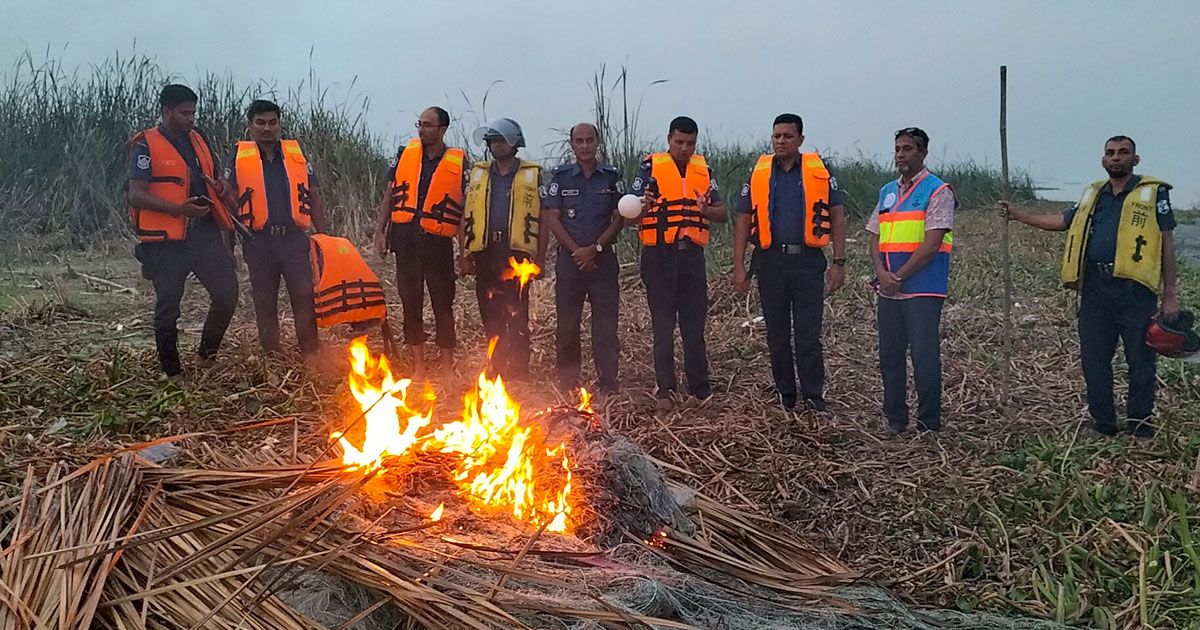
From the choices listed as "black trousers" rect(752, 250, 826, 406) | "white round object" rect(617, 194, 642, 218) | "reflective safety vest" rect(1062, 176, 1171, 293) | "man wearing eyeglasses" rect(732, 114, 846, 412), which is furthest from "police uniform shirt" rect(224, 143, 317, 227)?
"reflective safety vest" rect(1062, 176, 1171, 293)

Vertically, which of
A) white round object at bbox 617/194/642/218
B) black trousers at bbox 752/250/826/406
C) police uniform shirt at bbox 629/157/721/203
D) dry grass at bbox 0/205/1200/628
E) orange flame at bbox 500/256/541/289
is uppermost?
police uniform shirt at bbox 629/157/721/203

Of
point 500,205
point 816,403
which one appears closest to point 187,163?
point 500,205

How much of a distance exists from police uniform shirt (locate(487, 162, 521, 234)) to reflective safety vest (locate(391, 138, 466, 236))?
31 cm

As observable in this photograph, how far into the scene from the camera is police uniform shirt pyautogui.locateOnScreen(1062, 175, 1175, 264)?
16.8 feet

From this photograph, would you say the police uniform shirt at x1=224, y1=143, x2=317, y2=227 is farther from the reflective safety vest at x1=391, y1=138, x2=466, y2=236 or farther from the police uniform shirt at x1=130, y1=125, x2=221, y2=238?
the reflective safety vest at x1=391, y1=138, x2=466, y2=236

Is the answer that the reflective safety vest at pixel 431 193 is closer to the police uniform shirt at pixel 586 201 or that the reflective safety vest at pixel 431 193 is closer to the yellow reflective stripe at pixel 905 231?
the police uniform shirt at pixel 586 201

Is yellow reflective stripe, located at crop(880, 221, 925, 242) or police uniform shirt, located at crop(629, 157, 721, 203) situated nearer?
yellow reflective stripe, located at crop(880, 221, 925, 242)

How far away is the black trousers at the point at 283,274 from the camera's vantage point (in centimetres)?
627

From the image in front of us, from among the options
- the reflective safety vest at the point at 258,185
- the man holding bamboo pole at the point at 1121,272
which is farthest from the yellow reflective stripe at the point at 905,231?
the reflective safety vest at the point at 258,185

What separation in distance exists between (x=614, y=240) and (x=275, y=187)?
236 centimetres

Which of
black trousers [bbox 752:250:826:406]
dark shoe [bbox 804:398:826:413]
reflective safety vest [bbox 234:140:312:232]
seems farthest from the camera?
reflective safety vest [bbox 234:140:312:232]

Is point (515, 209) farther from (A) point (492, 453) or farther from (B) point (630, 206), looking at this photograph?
(A) point (492, 453)

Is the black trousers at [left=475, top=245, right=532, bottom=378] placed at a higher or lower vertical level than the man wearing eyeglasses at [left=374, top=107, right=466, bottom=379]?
lower

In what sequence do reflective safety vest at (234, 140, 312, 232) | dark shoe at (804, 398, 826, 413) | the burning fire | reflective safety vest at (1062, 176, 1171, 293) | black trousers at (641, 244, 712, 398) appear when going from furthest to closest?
reflective safety vest at (234, 140, 312, 232)
black trousers at (641, 244, 712, 398)
dark shoe at (804, 398, 826, 413)
reflective safety vest at (1062, 176, 1171, 293)
the burning fire
